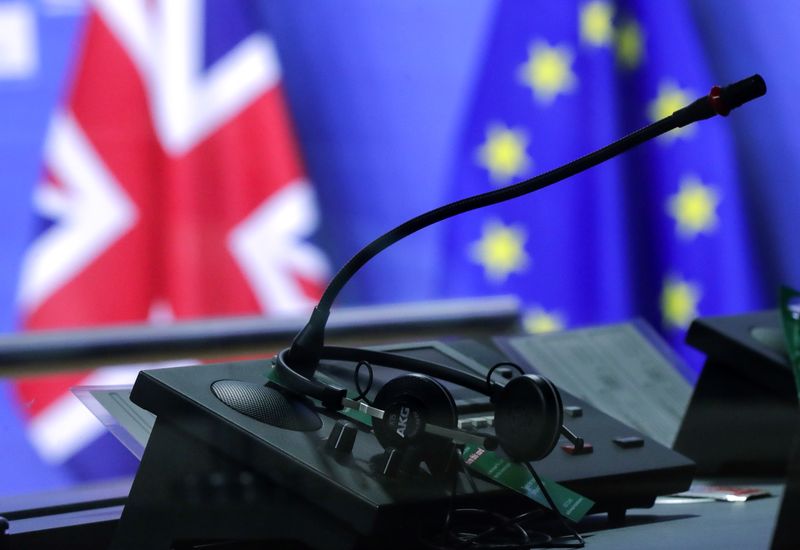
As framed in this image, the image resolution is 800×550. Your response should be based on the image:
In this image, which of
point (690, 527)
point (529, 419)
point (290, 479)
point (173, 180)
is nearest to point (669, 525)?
point (690, 527)

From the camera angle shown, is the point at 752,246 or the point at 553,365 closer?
the point at 553,365

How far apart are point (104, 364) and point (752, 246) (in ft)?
4.46

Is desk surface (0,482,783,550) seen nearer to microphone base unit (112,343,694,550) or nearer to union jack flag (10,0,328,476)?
microphone base unit (112,343,694,550)

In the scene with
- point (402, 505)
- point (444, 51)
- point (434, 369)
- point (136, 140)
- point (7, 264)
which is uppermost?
point (444, 51)

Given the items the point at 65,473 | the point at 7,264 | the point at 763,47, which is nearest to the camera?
the point at 763,47

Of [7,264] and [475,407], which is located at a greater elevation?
[7,264]

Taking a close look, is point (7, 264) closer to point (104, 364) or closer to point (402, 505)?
point (104, 364)

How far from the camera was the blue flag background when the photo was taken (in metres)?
2.31

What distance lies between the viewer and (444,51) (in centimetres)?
247

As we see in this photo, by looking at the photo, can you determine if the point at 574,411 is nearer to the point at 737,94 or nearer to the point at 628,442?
the point at 628,442

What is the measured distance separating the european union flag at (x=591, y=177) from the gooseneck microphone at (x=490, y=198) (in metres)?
1.66

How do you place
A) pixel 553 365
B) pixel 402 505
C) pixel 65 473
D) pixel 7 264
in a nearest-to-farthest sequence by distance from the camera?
pixel 402 505 < pixel 553 365 < pixel 65 473 < pixel 7 264

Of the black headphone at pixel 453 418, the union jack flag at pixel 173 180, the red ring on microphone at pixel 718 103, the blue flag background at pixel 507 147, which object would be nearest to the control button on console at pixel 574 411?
the black headphone at pixel 453 418

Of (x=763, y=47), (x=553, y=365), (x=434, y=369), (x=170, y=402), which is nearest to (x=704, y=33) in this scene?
(x=763, y=47)
